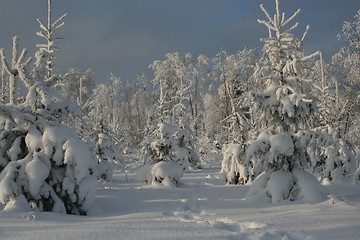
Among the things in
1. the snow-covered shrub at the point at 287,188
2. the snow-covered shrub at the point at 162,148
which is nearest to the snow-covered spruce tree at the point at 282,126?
the snow-covered shrub at the point at 287,188

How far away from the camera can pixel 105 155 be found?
1803 cm

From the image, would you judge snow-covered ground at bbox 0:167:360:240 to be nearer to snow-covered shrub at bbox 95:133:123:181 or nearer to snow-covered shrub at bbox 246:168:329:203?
snow-covered shrub at bbox 246:168:329:203

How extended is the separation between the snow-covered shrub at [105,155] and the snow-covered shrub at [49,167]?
26.1 ft

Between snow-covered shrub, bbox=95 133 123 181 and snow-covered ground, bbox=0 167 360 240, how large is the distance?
6.74 metres

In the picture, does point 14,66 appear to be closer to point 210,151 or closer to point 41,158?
point 41,158

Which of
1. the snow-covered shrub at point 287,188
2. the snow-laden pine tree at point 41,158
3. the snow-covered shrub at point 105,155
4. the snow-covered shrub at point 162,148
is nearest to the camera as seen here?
the snow-laden pine tree at point 41,158

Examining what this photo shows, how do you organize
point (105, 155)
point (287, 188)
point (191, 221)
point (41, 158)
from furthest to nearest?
point (105, 155) < point (287, 188) < point (41, 158) < point (191, 221)

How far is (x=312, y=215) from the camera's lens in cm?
685

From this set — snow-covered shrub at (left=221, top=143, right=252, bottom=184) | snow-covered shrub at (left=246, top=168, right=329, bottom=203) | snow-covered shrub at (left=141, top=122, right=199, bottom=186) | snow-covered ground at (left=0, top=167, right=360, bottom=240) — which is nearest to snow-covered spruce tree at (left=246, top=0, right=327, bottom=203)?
snow-covered shrub at (left=246, top=168, right=329, bottom=203)

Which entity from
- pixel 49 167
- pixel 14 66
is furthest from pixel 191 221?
pixel 14 66

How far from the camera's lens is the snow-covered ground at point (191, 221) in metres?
5.40

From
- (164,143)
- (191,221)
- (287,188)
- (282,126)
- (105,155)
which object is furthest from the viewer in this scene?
(105,155)

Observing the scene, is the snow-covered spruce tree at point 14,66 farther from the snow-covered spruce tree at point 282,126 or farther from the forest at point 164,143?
the snow-covered spruce tree at point 282,126

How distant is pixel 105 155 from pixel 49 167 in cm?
1027
